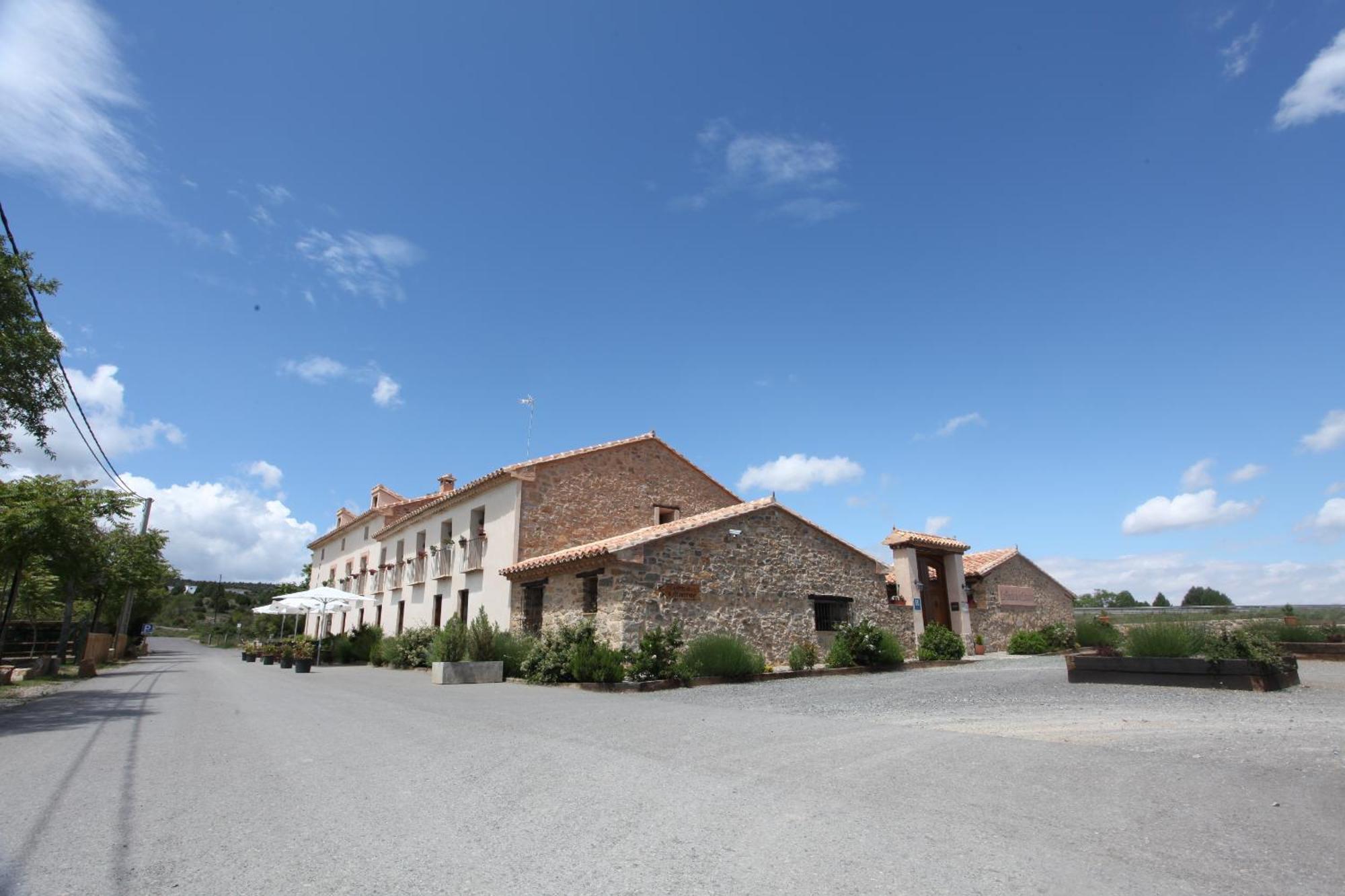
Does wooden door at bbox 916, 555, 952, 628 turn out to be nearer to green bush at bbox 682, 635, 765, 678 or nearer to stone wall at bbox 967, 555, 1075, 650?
stone wall at bbox 967, 555, 1075, 650

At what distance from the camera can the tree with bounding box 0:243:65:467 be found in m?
9.55

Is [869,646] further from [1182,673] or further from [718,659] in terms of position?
[1182,673]

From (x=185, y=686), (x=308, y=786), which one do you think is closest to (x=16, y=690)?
(x=185, y=686)

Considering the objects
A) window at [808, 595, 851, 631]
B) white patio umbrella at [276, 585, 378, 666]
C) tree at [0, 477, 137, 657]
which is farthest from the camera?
white patio umbrella at [276, 585, 378, 666]

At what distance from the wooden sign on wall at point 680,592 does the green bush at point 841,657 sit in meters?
3.22

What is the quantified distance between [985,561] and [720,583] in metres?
11.8

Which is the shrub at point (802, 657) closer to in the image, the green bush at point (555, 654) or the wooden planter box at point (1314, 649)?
the green bush at point (555, 654)

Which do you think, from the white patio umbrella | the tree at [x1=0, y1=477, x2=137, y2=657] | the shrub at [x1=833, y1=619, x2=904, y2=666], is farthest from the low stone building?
the tree at [x1=0, y1=477, x2=137, y2=657]

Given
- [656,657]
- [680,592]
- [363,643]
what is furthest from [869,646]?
[363,643]

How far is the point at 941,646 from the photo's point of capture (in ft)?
60.4

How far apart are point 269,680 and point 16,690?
438 centimetres

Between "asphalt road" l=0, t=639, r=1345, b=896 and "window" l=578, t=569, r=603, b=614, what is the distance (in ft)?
21.6

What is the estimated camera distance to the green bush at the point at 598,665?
12594 millimetres

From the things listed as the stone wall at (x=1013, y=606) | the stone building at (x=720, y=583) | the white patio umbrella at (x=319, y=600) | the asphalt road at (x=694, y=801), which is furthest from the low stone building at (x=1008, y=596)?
the white patio umbrella at (x=319, y=600)
